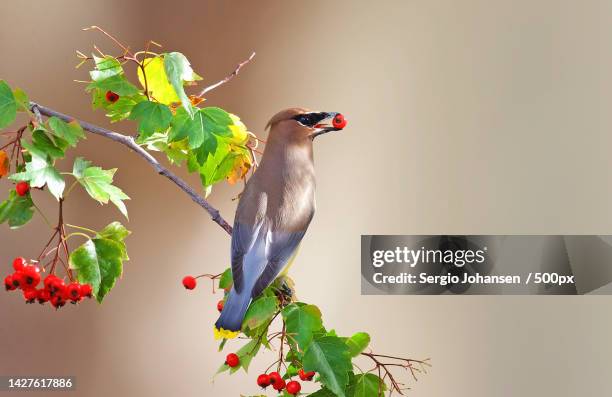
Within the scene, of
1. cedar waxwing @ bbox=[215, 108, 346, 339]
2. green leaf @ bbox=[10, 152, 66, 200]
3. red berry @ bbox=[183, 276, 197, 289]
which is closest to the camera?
green leaf @ bbox=[10, 152, 66, 200]

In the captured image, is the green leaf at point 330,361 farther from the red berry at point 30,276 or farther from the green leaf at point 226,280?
the red berry at point 30,276

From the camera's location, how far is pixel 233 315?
817 millimetres

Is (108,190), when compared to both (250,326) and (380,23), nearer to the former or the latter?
(250,326)

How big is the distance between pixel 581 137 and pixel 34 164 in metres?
1.39

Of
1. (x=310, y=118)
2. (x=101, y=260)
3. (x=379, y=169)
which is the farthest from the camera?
(x=379, y=169)

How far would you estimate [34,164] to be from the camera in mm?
740

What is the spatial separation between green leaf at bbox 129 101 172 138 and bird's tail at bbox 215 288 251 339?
21 centimetres

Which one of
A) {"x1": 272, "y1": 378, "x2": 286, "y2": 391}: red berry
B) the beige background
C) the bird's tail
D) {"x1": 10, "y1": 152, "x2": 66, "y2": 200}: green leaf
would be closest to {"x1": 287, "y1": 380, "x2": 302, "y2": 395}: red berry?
{"x1": 272, "y1": 378, "x2": 286, "y2": 391}: red berry

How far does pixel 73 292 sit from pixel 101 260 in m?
0.07

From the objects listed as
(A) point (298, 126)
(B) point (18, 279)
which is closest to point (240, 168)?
(A) point (298, 126)

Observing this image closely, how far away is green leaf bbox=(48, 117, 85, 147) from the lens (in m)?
0.76

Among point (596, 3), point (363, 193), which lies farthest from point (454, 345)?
point (596, 3)

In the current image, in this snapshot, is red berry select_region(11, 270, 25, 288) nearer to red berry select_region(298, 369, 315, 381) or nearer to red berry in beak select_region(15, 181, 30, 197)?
red berry in beak select_region(15, 181, 30, 197)

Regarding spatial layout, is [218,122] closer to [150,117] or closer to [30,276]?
[150,117]
